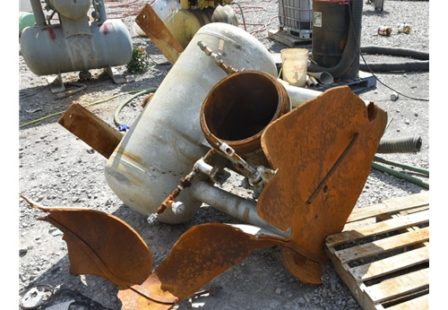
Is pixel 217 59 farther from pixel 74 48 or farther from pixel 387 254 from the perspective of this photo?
pixel 74 48

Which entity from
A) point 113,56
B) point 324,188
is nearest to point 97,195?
point 324,188

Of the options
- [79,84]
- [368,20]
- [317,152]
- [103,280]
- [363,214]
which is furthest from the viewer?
[368,20]

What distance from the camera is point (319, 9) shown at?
492 cm

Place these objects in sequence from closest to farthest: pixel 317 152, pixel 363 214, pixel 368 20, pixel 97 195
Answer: pixel 317 152, pixel 363 214, pixel 97 195, pixel 368 20

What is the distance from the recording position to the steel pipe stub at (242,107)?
2211mm

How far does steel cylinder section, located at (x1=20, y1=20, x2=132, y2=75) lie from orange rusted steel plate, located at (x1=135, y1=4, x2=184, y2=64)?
8.80ft

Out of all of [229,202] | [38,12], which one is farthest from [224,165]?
[38,12]

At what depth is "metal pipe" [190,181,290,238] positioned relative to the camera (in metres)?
2.29

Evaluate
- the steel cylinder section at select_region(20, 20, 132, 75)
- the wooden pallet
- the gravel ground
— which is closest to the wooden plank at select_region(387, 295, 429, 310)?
the wooden pallet

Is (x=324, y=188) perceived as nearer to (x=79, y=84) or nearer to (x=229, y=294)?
(x=229, y=294)

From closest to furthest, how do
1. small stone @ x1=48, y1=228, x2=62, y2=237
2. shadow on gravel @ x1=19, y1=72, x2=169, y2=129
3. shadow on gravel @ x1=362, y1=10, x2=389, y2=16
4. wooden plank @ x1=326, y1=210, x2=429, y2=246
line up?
wooden plank @ x1=326, y1=210, x2=429, y2=246 → small stone @ x1=48, y1=228, x2=62, y2=237 → shadow on gravel @ x1=19, y1=72, x2=169, y2=129 → shadow on gravel @ x1=362, y1=10, x2=389, y2=16

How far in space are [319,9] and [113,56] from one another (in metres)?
2.89

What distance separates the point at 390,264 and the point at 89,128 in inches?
82.2

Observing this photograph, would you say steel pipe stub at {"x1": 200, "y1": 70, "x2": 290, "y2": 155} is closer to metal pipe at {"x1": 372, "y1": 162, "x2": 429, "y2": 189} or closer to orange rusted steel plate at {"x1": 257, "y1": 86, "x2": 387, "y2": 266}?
orange rusted steel plate at {"x1": 257, "y1": 86, "x2": 387, "y2": 266}
